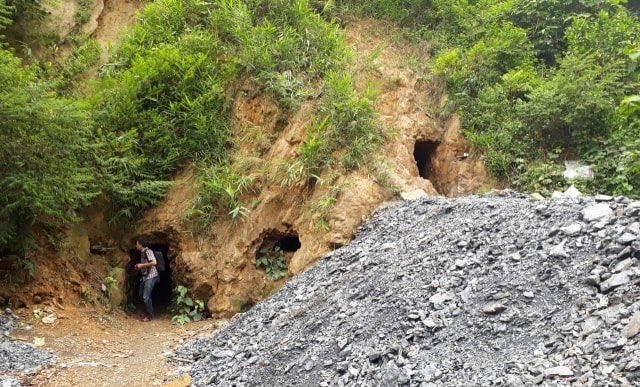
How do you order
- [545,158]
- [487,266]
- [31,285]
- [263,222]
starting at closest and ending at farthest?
[487,266] < [31,285] < [263,222] < [545,158]

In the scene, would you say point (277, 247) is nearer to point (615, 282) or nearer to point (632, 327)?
point (615, 282)

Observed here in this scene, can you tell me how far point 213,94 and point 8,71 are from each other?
137 inches

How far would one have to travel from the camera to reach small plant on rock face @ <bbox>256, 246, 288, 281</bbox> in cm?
754

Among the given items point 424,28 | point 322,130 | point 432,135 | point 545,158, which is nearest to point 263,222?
point 322,130

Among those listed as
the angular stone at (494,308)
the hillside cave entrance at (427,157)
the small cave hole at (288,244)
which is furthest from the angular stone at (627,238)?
the hillside cave entrance at (427,157)

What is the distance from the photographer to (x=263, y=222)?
7.75 meters

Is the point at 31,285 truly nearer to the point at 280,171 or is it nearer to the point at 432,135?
the point at 280,171

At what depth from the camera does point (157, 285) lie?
9.49 meters

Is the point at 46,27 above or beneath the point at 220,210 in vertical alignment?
above

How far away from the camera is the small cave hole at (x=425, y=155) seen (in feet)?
31.4

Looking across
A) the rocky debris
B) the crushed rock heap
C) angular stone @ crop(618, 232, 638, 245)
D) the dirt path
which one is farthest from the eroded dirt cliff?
angular stone @ crop(618, 232, 638, 245)

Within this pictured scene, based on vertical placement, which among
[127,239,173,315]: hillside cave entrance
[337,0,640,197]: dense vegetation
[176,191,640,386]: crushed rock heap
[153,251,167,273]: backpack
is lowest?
[127,239,173,315]: hillside cave entrance

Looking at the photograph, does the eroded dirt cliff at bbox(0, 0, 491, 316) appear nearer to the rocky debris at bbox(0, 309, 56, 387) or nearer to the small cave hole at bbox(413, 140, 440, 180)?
the small cave hole at bbox(413, 140, 440, 180)

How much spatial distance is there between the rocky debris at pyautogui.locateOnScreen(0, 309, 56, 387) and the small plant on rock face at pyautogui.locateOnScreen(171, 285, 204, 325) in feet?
7.41
